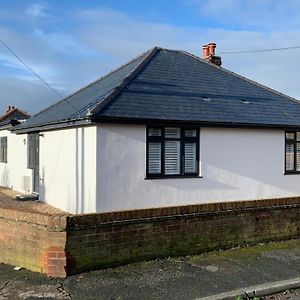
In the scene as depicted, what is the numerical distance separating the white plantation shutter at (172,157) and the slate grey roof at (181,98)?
2.47 ft

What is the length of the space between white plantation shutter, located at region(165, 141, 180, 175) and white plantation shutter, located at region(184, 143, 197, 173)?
26cm

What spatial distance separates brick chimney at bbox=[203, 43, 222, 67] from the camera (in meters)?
17.7

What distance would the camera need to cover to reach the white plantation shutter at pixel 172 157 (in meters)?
11.8

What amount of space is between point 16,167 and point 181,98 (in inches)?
349

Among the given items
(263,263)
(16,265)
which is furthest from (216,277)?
(16,265)

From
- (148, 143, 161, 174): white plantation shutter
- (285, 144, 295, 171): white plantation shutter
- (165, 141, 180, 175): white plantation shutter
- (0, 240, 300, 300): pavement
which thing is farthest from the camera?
(285, 144, 295, 171): white plantation shutter

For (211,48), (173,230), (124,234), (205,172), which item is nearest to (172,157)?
(205,172)

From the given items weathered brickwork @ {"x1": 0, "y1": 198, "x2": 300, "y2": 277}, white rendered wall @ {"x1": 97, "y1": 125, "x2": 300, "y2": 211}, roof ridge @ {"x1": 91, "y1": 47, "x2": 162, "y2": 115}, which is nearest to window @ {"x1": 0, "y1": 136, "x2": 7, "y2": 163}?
roof ridge @ {"x1": 91, "y1": 47, "x2": 162, "y2": 115}

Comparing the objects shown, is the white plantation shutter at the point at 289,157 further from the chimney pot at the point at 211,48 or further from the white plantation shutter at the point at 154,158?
the chimney pot at the point at 211,48

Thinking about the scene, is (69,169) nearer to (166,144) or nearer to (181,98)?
(166,144)

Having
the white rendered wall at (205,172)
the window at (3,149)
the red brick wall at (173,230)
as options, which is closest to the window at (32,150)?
the window at (3,149)

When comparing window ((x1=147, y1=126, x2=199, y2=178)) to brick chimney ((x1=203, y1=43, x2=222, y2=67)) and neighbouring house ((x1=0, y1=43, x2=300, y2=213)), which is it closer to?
neighbouring house ((x1=0, y1=43, x2=300, y2=213))

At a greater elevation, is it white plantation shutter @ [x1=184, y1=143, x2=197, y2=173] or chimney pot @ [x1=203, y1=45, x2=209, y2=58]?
chimney pot @ [x1=203, y1=45, x2=209, y2=58]

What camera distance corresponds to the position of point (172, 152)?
11.8 metres
